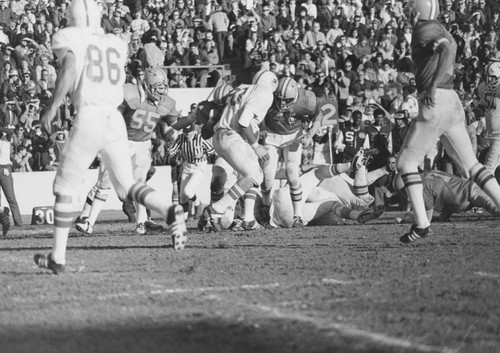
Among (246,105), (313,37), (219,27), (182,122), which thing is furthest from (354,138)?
(246,105)

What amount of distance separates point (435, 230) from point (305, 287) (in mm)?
5130

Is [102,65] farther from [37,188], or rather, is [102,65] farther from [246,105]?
[37,188]

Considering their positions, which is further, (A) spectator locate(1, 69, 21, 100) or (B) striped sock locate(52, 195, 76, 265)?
(A) spectator locate(1, 69, 21, 100)

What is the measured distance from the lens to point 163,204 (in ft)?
26.9

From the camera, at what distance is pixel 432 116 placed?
9367 mm

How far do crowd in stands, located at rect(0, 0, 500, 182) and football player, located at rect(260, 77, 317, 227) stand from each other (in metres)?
5.16

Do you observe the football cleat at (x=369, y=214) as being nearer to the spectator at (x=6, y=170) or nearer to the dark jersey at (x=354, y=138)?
the spectator at (x=6, y=170)

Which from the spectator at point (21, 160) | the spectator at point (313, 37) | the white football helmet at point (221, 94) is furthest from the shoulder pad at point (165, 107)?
the spectator at point (313, 37)

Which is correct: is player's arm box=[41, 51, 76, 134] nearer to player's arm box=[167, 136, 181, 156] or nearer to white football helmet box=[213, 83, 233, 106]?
white football helmet box=[213, 83, 233, 106]

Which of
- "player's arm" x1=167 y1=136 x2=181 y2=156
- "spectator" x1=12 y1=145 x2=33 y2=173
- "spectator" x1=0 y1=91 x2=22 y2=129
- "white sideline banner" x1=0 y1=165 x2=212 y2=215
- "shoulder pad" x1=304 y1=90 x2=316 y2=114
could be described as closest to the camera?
"shoulder pad" x1=304 y1=90 x2=316 y2=114

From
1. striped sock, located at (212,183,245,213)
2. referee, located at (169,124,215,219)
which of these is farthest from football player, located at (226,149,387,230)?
referee, located at (169,124,215,219)

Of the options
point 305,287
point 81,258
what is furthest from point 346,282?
point 81,258

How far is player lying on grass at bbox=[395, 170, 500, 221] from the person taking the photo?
12.8 m

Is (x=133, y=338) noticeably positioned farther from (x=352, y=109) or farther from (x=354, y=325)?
(x=352, y=109)
